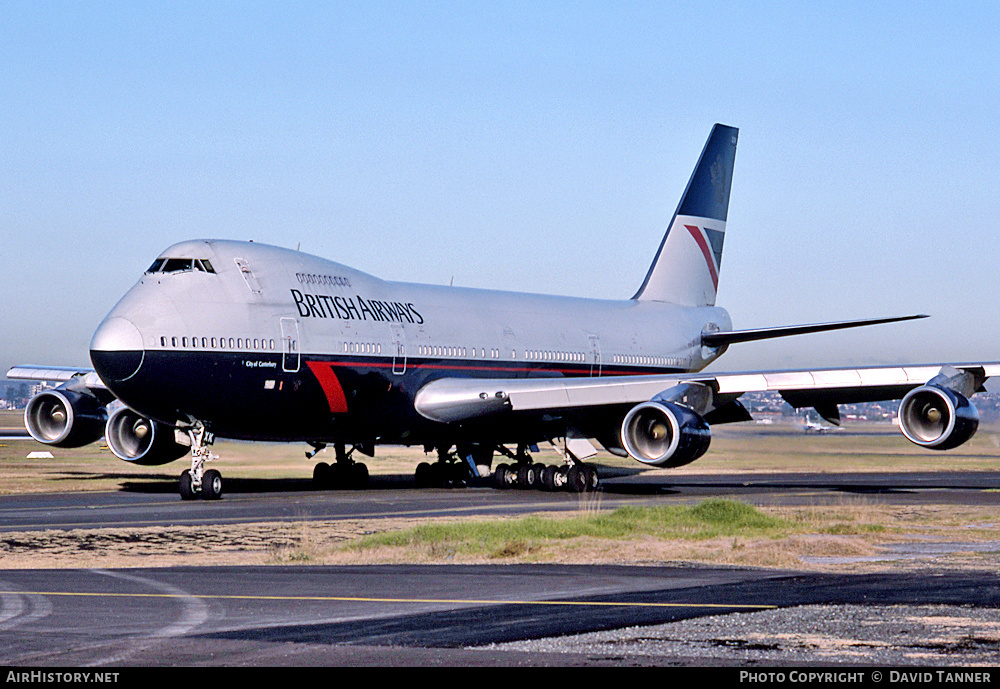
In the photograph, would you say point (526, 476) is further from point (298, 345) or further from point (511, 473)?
point (298, 345)

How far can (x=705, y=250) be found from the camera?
4919 cm

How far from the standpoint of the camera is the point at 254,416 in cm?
3081

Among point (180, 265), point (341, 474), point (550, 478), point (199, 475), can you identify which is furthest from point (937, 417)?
point (180, 265)

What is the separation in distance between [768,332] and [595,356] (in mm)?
5440

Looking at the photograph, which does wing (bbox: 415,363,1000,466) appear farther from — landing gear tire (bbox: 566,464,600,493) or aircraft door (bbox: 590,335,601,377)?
aircraft door (bbox: 590,335,601,377)

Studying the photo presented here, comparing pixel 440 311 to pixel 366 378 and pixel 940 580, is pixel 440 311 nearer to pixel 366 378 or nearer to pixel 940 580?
pixel 366 378

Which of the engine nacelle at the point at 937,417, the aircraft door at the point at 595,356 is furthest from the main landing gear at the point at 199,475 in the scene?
the engine nacelle at the point at 937,417

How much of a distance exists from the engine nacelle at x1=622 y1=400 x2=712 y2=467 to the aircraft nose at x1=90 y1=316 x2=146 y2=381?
35.9ft

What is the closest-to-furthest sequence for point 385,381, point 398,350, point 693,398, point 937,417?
point 937,417 → point 693,398 → point 385,381 → point 398,350

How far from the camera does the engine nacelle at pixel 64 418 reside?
35219mm

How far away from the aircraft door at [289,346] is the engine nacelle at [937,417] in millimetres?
13689

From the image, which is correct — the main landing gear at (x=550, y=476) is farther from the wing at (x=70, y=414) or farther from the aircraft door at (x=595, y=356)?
the wing at (x=70, y=414)

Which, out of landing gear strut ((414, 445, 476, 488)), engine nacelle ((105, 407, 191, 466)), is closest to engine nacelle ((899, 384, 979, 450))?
landing gear strut ((414, 445, 476, 488))

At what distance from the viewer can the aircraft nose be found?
28.6 m
